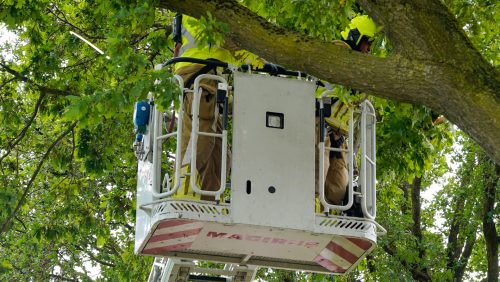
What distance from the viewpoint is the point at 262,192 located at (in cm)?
881

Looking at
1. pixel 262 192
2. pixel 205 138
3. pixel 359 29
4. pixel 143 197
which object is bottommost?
pixel 262 192

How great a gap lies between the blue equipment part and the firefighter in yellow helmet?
4.75 ft

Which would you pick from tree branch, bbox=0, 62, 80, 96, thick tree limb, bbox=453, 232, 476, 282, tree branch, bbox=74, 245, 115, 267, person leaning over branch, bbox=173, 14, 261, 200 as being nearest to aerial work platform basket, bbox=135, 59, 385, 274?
person leaning over branch, bbox=173, 14, 261, 200

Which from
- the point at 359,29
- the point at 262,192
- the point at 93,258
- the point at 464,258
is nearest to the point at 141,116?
the point at 262,192

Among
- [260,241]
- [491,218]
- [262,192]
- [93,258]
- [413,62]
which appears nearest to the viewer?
[413,62]

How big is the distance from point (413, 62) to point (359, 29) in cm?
249

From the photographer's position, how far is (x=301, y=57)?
7805 mm

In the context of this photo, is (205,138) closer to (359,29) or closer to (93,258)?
(359,29)

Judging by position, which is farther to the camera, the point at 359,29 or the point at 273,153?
the point at 359,29

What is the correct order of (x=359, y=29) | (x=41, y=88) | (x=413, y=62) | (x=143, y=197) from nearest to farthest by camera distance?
(x=413, y=62) → (x=143, y=197) → (x=359, y=29) → (x=41, y=88)

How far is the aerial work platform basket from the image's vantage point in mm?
8727

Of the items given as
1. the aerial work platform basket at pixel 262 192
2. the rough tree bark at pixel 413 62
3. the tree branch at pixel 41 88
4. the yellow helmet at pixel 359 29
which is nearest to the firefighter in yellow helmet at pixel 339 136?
the yellow helmet at pixel 359 29

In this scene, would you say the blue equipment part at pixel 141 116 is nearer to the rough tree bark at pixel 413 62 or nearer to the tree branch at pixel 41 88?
the rough tree bark at pixel 413 62

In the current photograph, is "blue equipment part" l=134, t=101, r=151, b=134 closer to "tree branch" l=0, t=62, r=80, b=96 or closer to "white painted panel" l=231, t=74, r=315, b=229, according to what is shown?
"white painted panel" l=231, t=74, r=315, b=229
